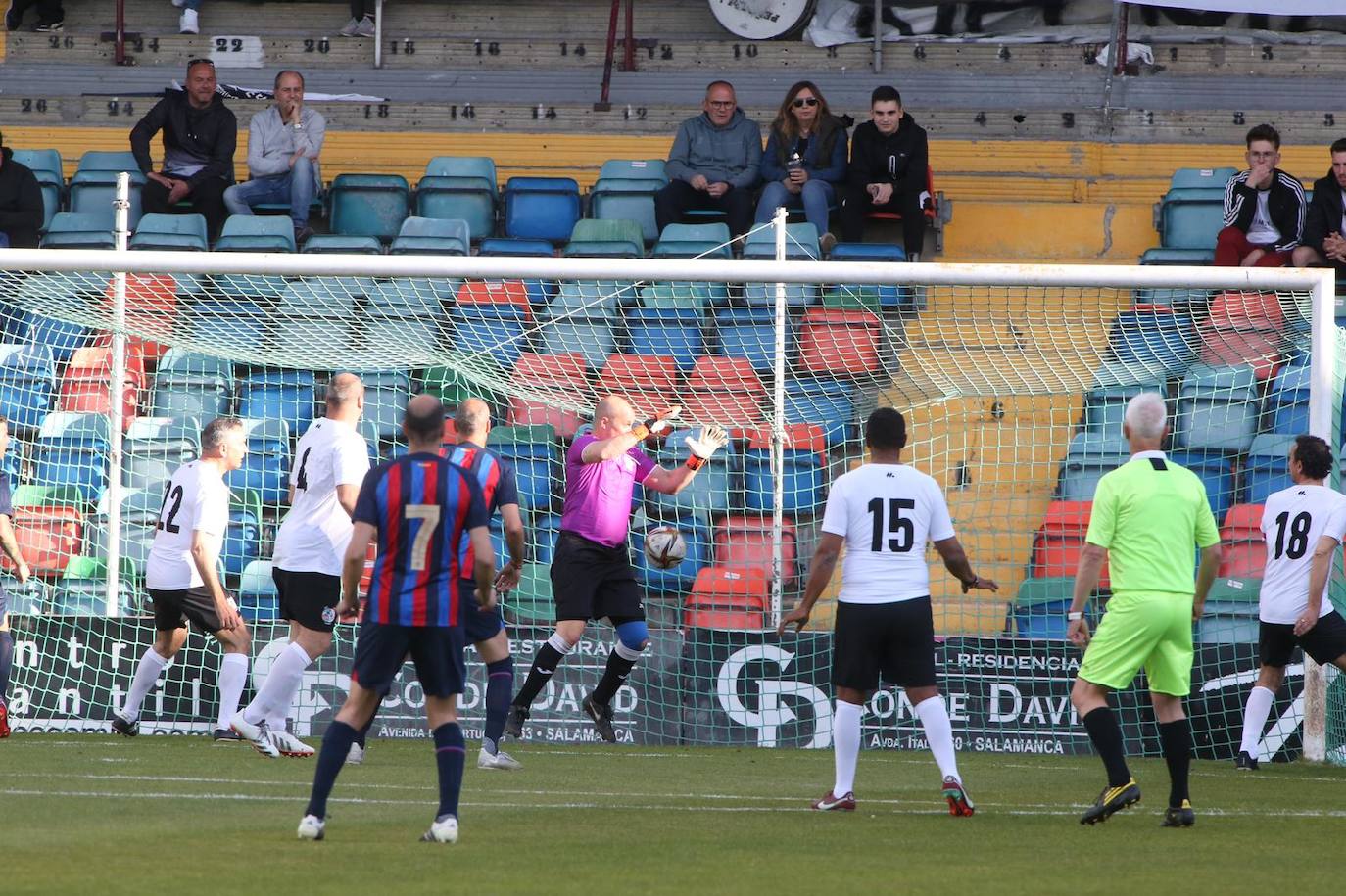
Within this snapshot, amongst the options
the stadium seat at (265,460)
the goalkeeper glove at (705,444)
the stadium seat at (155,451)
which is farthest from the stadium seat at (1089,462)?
the stadium seat at (155,451)

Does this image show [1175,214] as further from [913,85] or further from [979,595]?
[979,595]

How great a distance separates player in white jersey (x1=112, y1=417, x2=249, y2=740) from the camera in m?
10.2

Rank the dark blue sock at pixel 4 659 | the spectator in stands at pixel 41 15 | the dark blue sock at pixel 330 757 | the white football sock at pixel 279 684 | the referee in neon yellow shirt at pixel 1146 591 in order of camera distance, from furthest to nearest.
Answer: the spectator in stands at pixel 41 15 < the dark blue sock at pixel 4 659 < the white football sock at pixel 279 684 < the referee in neon yellow shirt at pixel 1146 591 < the dark blue sock at pixel 330 757

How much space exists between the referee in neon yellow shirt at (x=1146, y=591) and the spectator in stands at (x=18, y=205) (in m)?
10.0

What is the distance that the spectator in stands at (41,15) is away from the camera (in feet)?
60.6

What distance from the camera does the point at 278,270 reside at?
35.3 ft

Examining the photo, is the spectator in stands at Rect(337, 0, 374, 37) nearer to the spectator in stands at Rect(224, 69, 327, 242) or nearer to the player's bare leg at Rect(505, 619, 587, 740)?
the spectator in stands at Rect(224, 69, 327, 242)

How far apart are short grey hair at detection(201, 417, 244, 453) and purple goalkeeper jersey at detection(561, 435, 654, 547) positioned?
2.06 meters

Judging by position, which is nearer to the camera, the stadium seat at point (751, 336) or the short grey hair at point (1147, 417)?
the short grey hair at point (1147, 417)

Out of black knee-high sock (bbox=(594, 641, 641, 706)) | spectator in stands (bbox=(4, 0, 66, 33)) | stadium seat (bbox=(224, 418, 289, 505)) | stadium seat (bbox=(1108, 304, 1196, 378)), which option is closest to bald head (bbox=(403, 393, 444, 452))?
black knee-high sock (bbox=(594, 641, 641, 706))

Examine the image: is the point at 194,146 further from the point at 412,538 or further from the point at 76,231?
the point at 412,538

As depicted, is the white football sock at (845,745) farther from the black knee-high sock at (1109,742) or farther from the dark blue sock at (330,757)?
the dark blue sock at (330,757)

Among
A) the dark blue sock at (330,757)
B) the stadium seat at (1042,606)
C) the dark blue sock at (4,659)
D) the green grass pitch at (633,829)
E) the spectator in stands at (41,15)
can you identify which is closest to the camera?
the green grass pitch at (633,829)

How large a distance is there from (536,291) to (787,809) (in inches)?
259
